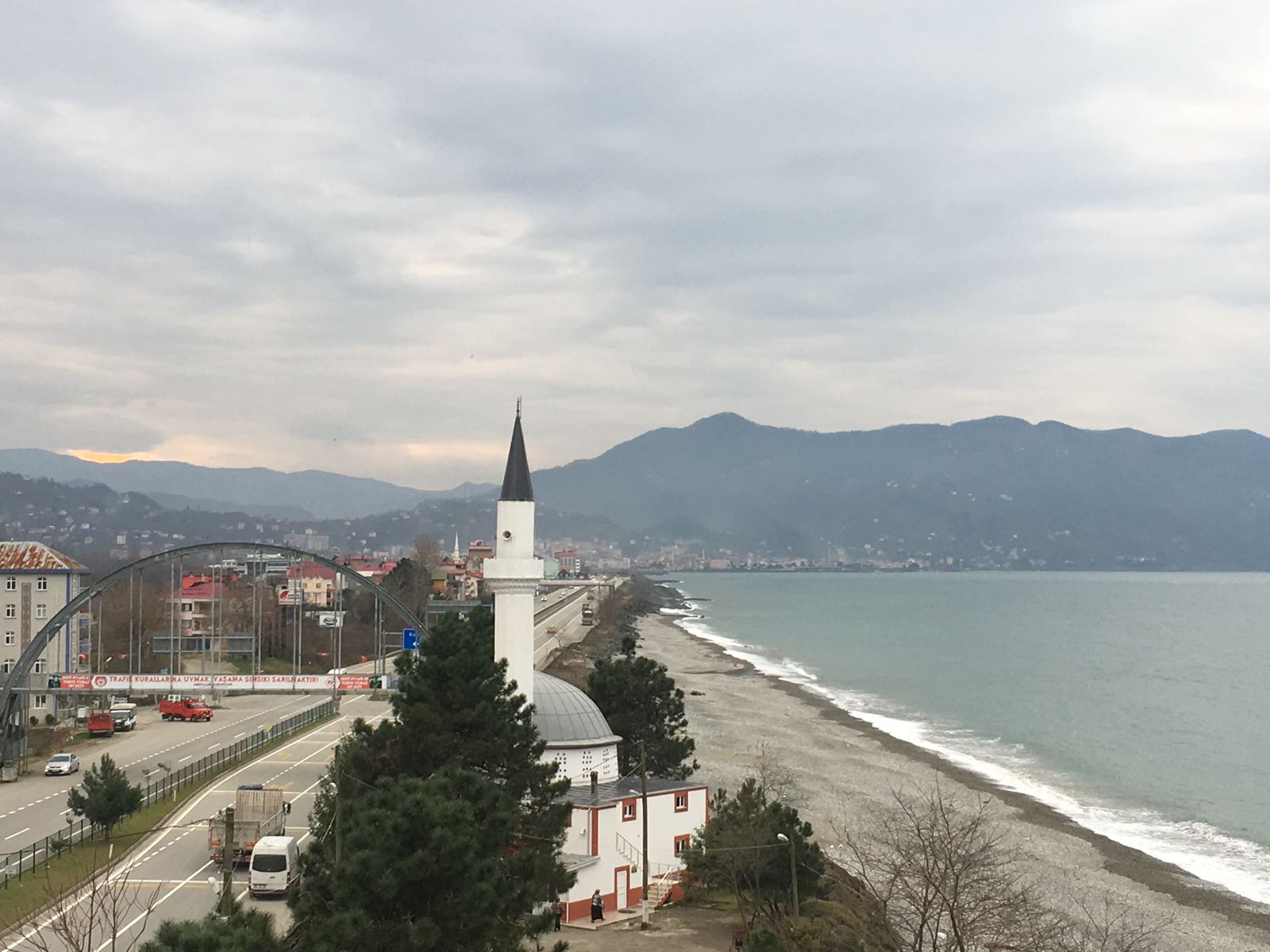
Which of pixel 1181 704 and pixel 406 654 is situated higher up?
pixel 406 654

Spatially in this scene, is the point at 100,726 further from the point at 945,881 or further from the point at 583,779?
the point at 945,881

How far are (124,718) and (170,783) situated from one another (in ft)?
66.5

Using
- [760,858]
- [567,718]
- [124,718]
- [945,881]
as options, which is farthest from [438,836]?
[124,718]

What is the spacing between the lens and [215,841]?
31656 mm

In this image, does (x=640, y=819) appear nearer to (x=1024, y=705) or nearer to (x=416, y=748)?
(x=416, y=748)

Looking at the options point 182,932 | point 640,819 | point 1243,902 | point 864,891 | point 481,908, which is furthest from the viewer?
point 1243,902

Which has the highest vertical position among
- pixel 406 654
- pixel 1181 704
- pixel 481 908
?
pixel 406 654

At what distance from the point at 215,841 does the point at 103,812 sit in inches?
146

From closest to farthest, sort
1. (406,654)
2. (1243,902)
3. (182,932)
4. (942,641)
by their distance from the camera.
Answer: (182,932) < (406,654) < (1243,902) < (942,641)

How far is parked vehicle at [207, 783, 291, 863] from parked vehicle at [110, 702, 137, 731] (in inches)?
1173

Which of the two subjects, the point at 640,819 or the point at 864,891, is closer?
the point at 864,891

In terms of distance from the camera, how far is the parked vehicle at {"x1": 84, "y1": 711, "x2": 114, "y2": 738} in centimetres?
5744

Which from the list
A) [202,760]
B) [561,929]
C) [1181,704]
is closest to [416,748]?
[561,929]

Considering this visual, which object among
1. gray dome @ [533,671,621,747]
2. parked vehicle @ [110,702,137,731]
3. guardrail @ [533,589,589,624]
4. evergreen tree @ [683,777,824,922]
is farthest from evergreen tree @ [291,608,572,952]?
guardrail @ [533,589,589,624]
